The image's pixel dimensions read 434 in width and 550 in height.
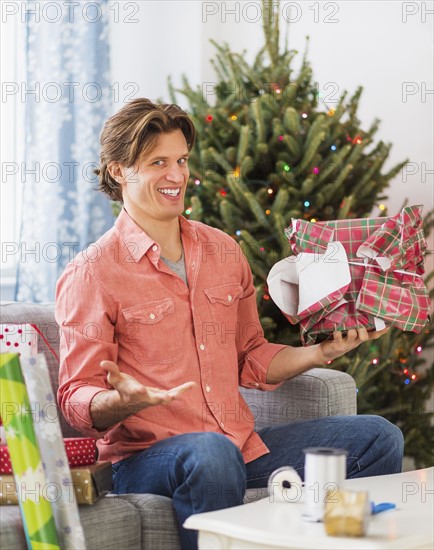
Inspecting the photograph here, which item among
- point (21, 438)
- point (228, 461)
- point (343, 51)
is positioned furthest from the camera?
point (343, 51)

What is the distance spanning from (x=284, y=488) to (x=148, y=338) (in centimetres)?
47

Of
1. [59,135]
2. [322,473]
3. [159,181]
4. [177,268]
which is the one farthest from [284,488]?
[59,135]

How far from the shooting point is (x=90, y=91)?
3164 mm

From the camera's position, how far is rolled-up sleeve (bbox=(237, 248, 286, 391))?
213 centimetres

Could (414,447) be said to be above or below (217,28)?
below

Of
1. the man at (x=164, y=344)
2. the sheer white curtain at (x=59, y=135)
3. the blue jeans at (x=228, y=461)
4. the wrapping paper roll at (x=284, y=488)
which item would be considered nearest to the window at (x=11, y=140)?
the sheer white curtain at (x=59, y=135)

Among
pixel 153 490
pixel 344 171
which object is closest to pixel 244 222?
pixel 344 171

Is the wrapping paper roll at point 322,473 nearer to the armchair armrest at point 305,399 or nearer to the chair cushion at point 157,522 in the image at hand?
the chair cushion at point 157,522

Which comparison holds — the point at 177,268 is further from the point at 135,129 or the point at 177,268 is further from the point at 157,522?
the point at 157,522

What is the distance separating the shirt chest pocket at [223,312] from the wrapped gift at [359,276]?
13cm

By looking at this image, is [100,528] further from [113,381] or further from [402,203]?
[402,203]

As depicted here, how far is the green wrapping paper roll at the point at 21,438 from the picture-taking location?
157cm

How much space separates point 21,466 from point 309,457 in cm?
50

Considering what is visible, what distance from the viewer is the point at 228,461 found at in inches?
67.9
